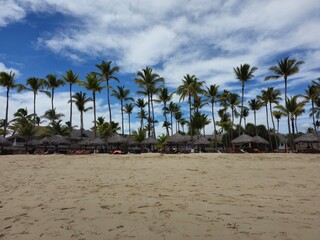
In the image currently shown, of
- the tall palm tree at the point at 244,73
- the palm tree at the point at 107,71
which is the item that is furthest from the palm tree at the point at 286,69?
the palm tree at the point at 107,71

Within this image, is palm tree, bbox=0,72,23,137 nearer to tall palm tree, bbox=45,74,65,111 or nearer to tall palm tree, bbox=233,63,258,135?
tall palm tree, bbox=45,74,65,111

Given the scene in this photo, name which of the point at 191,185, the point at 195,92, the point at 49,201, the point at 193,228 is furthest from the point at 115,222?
the point at 195,92

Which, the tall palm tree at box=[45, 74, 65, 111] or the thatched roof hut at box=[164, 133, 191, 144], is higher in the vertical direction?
the tall palm tree at box=[45, 74, 65, 111]

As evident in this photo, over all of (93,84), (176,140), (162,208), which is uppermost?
(93,84)

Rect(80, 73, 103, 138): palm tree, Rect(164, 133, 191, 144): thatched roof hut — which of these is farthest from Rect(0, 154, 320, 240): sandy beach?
Rect(80, 73, 103, 138): palm tree

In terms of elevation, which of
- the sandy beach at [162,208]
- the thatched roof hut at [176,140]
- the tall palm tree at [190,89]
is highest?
the tall palm tree at [190,89]

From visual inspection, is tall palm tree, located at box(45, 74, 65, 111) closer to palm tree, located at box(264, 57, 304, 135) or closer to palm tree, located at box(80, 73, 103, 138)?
palm tree, located at box(80, 73, 103, 138)

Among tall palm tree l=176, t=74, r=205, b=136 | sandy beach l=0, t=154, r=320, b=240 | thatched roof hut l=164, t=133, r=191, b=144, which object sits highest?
tall palm tree l=176, t=74, r=205, b=136

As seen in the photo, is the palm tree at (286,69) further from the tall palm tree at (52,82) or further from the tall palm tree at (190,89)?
the tall palm tree at (52,82)

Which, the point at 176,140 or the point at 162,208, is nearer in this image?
the point at 162,208

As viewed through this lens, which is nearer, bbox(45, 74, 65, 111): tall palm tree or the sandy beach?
the sandy beach

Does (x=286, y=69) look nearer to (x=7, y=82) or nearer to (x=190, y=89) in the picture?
(x=190, y=89)

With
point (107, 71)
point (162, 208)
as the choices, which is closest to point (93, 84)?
point (107, 71)

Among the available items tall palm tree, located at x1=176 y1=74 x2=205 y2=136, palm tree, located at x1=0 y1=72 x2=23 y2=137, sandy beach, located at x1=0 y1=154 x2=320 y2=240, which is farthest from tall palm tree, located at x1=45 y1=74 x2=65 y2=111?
sandy beach, located at x1=0 y1=154 x2=320 y2=240
